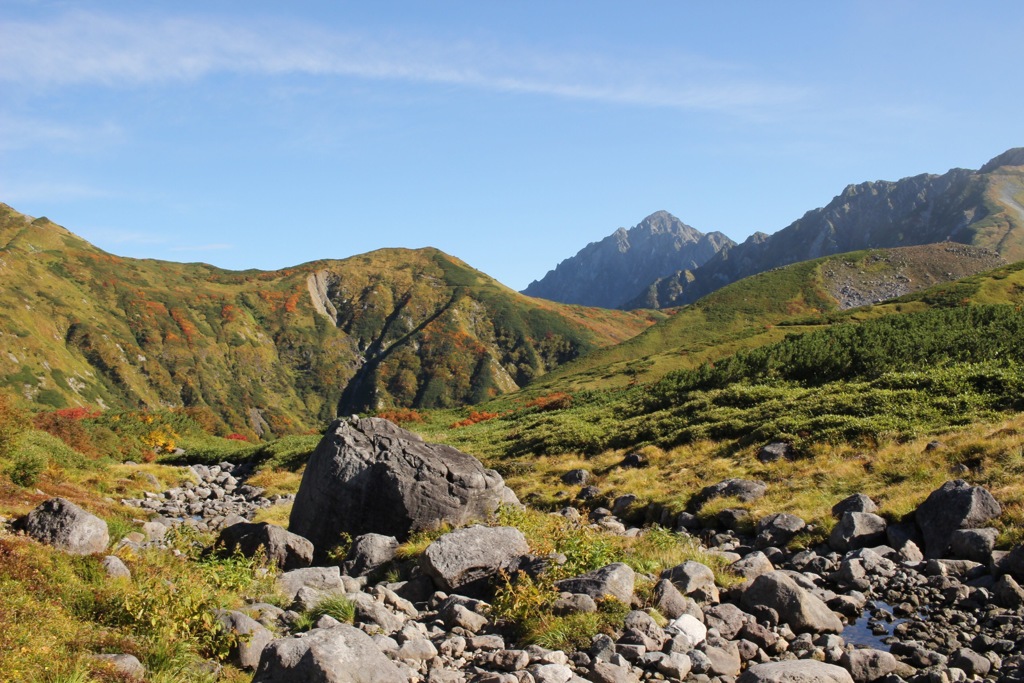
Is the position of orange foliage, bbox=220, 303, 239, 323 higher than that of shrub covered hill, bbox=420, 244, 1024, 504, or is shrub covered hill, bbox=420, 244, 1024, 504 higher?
orange foliage, bbox=220, 303, 239, 323

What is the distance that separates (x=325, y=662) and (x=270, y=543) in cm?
827

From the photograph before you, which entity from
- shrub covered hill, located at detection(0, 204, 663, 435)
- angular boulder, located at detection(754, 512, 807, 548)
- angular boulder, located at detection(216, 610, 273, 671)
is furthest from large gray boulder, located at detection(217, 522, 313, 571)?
shrub covered hill, located at detection(0, 204, 663, 435)

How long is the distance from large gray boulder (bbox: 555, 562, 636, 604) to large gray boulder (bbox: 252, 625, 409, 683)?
12.7 feet

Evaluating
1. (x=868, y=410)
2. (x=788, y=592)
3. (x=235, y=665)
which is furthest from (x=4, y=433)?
(x=868, y=410)

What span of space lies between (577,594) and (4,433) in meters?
25.4

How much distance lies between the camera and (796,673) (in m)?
Result: 8.94

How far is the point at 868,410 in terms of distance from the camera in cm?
2792

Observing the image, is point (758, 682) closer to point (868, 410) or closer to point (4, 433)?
point (868, 410)

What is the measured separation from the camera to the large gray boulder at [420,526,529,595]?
13531 millimetres

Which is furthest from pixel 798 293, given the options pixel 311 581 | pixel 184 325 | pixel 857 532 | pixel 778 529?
pixel 184 325

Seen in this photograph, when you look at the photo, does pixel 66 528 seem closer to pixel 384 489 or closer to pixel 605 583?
pixel 384 489

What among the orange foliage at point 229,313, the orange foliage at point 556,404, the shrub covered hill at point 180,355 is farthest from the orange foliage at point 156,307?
the orange foliage at point 556,404

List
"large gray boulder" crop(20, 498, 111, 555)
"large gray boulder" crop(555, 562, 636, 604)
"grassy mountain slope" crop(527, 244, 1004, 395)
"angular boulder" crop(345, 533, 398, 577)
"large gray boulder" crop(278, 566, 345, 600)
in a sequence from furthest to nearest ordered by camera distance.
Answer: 1. "grassy mountain slope" crop(527, 244, 1004, 395)
2. "angular boulder" crop(345, 533, 398, 577)
3. "large gray boulder" crop(278, 566, 345, 600)
4. "large gray boulder" crop(20, 498, 111, 555)
5. "large gray boulder" crop(555, 562, 636, 604)

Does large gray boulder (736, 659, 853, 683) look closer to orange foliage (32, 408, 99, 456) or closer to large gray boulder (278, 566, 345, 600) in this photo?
large gray boulder (278, 566, 345, 600)
